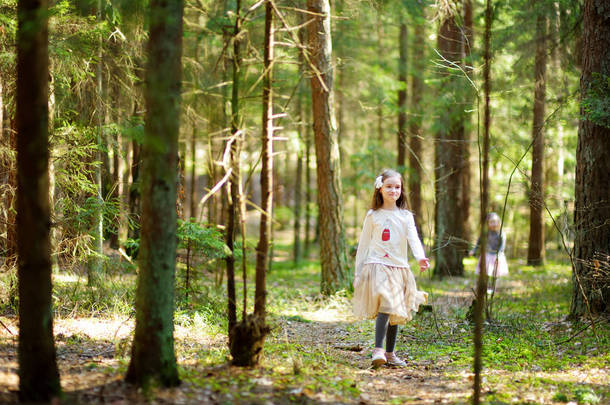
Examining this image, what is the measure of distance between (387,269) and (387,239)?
34cm

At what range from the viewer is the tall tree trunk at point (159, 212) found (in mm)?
3760

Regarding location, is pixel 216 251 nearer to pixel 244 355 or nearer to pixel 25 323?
pixel 244 355

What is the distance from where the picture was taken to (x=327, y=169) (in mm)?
9992

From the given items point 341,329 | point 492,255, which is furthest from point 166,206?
point 492,255

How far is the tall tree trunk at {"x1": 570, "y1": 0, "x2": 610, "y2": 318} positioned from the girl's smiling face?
2925 millimetres

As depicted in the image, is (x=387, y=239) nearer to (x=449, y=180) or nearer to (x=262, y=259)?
(x=262, y=259)

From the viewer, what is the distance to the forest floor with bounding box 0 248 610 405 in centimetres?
425

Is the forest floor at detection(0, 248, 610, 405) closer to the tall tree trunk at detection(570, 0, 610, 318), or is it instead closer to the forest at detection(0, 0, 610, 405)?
the forest at detection(0, 0, 610, 405)

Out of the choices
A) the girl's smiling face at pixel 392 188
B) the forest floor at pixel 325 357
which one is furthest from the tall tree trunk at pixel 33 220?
the girl's smiling face at pixel 392 188

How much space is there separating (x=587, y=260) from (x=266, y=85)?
523 centimetres

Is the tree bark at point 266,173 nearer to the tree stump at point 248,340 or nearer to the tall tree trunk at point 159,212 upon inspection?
the tree stump at point 248,340

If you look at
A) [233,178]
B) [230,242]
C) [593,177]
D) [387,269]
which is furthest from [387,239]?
[593,177]

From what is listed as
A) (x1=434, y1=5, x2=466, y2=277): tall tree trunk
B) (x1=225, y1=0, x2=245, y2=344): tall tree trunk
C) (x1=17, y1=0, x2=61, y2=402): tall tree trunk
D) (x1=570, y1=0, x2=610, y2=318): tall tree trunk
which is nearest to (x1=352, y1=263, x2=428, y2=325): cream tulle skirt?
(x1=225, y1=0, x2=245, y2=344): tall tree trunk

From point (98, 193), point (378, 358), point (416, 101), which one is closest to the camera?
point (378, 358)
